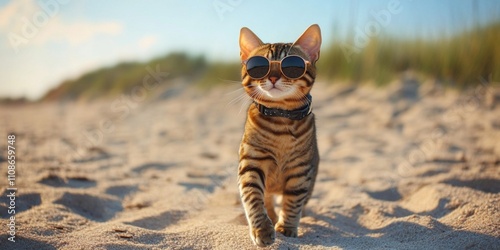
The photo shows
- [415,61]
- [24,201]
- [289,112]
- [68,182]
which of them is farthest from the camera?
[415,61]

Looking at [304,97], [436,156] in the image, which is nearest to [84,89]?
[436,156]

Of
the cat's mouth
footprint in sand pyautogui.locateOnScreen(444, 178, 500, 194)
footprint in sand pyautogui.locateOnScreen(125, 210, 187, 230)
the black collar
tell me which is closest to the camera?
the cat's mouth

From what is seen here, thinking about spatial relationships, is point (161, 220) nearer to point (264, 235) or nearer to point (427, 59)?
point (264, 235)

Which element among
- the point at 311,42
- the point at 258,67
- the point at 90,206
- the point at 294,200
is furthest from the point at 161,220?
the point at 311,42

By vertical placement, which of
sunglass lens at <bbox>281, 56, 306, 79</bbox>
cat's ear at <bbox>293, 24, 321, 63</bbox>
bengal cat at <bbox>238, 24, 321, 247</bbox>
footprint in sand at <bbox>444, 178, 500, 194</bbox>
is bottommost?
footprint in sand at <bbox>444, 178, 500, 194</bbox>

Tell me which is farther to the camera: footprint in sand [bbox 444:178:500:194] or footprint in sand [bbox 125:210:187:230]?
footprint in sand [bbox 444:178:500:194]

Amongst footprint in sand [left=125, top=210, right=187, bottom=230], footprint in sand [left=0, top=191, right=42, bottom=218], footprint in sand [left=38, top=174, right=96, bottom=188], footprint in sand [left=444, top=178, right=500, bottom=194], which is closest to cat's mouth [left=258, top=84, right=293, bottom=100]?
footprint in sand [left=125, top=210, right=187, bottom=230]

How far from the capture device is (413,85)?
26.6 feet

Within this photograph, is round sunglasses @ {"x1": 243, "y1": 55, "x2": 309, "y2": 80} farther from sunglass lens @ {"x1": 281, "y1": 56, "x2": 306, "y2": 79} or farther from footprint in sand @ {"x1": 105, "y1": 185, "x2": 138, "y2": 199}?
footprint in sand @ {"x1": 105, "y1": 185, "x2": 138, "y2": 199}

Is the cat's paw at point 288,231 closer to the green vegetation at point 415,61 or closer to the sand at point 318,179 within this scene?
the sand at point 318,179

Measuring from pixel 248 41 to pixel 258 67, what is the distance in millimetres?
362

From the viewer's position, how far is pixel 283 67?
9.30 feet

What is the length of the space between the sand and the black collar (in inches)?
8.9

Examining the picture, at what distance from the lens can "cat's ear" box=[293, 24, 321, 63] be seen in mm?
3100
